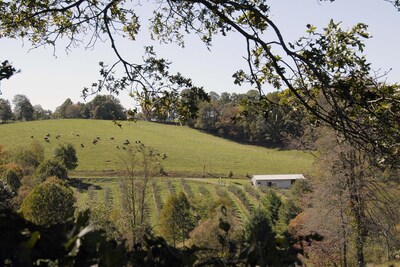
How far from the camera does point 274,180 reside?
6494 cm

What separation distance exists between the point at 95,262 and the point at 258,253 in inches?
28.1

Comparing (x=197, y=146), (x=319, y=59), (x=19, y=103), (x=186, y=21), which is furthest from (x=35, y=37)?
(x=19, y=103)

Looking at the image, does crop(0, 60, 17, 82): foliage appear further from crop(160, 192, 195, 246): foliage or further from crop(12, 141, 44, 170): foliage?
crop(12, 141, 44, 170): foliage

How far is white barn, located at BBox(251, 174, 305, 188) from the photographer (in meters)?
64.4

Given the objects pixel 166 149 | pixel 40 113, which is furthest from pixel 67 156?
pixel 40 113

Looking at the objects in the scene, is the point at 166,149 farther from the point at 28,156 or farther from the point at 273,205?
the point at 273,205

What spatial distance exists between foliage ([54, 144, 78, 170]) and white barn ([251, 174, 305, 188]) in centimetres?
2920

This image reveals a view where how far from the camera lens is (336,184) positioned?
19312 mm

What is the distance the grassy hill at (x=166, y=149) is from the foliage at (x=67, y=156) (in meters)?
1.48

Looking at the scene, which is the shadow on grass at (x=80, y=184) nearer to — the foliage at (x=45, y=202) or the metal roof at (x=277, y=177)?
the foliage at (x=45, y=202)

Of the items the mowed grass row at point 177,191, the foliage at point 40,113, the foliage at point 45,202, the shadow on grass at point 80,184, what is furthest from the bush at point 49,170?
the foliage at point 40,113

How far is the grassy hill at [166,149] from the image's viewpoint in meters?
70.3

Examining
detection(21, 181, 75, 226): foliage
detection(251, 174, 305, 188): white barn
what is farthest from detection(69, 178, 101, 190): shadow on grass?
detection(251, 174, 305, 188): white barn

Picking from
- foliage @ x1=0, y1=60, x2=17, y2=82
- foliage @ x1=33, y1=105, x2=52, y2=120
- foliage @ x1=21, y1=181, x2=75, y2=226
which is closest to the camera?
foliage @ x1=0, y1=60, x2=17, y2=82
